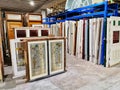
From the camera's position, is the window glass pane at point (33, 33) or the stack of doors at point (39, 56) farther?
the window glass pane at point (33, 33)

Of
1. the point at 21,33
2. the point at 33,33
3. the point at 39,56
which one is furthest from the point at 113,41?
the point at 21,33

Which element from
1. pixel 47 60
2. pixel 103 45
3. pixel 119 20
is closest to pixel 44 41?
pixel 47 60

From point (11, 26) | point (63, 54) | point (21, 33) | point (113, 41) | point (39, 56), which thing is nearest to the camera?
point (39, 56)

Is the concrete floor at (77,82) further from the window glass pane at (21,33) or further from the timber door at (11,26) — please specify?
the timber door at (11,26)

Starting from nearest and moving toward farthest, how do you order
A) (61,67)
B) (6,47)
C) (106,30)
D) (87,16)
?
(61,67), (106,30), (6,47), (87,16)

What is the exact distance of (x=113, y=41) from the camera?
163 inches

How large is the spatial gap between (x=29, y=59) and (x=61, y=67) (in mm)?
1022

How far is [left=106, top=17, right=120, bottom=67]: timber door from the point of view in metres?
3.93

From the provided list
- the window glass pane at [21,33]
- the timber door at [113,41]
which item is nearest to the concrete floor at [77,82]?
the timber door at [113,41]

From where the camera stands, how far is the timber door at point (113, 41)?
3.93 meters

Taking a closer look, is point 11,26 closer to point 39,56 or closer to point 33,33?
point 33,33

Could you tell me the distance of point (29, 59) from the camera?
120 inches

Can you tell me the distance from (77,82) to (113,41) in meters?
2.01

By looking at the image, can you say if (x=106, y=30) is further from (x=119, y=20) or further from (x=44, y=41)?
(x=44, y=41)
